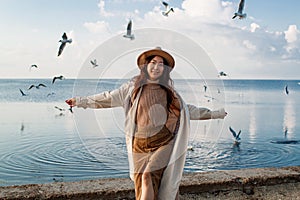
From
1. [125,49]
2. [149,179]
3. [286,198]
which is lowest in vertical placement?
[286,198]

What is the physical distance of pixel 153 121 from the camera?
2873 millimetres

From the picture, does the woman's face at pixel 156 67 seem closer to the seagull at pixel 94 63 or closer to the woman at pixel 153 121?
the woman at pixel 153 121

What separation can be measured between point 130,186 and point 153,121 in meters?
1.05

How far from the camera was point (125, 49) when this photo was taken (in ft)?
9.62

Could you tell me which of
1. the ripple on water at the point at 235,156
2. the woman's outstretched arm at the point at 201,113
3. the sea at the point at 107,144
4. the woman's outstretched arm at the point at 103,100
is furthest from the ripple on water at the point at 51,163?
the woman's outstretched arm at the point at 201,113

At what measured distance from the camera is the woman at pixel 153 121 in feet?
9.45

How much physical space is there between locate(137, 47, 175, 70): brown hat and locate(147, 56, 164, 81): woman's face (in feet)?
0.11

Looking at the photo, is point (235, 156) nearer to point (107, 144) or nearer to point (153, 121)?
point (107, 144)

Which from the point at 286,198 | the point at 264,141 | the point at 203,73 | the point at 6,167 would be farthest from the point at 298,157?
the point at 203,73

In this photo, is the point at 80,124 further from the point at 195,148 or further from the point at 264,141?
the point at 264,141

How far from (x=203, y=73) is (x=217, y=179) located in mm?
1384

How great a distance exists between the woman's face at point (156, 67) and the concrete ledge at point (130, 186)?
1246 millimetres

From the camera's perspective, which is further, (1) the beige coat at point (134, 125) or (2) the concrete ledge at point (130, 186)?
(2) the concrete ledge at point (130, 186)

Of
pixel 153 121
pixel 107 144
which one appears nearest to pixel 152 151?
pixel 153 121
